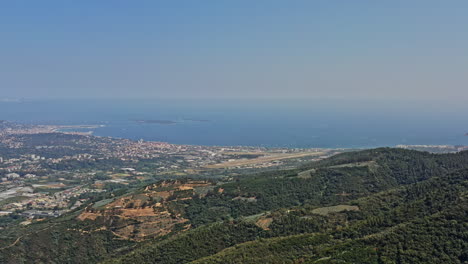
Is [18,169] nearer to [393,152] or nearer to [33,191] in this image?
[33,191]

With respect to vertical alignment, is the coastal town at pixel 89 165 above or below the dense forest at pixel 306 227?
below

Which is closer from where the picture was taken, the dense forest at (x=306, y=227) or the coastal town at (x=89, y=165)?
the dense forest at (x=306, y=227)

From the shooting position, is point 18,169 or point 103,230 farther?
point 18,169

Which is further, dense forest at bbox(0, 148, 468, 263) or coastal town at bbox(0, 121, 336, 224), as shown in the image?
coastal town at bbox(0, 121, 336, 224)

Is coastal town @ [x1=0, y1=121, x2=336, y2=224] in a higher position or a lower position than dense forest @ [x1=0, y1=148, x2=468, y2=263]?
lower

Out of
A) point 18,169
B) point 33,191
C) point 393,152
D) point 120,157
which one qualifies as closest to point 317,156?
point 393,152

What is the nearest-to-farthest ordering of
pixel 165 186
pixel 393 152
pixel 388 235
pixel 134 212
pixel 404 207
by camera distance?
pixel 388 235
pixel 404 207
pixel 134 212
pixel 165 186
pixel 393 152

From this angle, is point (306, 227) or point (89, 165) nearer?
point (306, 227)

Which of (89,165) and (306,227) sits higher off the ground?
(306,227)
